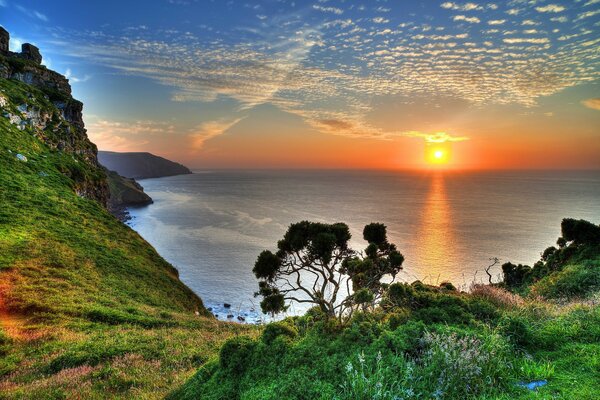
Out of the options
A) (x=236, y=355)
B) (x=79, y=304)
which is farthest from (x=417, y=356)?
(x=79, y=304)

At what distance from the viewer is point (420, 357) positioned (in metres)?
7.16

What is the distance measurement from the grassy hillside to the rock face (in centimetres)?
6013

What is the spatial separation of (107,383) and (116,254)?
1163 inches

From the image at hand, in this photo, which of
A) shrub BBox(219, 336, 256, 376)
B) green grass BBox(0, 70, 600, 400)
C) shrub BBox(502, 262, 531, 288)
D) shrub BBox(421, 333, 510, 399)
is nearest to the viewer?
shrub BBox(421, 333, 510, 399)

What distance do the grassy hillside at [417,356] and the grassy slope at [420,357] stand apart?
0.02 metres

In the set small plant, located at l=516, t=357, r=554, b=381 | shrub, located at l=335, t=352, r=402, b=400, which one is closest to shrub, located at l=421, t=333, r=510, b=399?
small plant, located at l=516, t=357, r=554, b=381

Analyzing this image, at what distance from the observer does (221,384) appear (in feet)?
27.2

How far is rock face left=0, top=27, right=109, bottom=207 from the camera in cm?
5872

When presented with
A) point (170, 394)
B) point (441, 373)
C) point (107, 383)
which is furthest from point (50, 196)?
point (441, 373)

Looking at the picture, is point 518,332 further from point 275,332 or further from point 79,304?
point 79,304

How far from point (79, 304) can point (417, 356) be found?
2440 centimetres

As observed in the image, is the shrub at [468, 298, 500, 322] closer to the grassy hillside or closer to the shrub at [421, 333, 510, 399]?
the grassy hillside

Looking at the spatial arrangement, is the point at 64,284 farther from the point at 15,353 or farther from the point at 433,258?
the point at 433,258

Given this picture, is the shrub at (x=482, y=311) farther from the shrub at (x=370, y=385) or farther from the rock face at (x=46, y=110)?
the rock face at (x=46, y=110)
